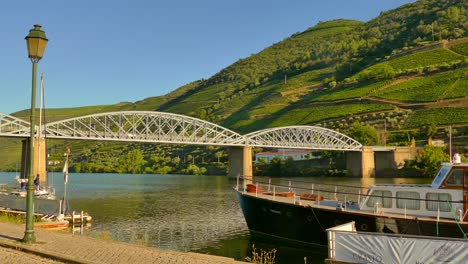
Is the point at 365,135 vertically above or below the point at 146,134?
above

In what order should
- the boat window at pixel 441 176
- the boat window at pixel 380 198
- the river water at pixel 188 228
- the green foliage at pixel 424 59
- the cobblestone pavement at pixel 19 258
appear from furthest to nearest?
→ the green foliage at pixel 424 59
the river water at pixel 188 228
the boat window at pixel 380 198
the boat window at pixel 441 176
the cobblestone pavement at pixel 19 258

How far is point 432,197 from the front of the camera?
20.1 m

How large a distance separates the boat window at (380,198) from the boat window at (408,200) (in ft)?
1.42

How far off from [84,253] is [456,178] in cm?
1566

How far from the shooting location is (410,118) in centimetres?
12250

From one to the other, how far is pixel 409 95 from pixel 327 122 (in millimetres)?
27724

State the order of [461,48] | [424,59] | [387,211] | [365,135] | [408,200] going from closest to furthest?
[408,200] → [387,211] → [365,135] → [461,48] → [424,59]

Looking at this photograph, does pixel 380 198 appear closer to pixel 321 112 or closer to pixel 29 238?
pixel 29 238

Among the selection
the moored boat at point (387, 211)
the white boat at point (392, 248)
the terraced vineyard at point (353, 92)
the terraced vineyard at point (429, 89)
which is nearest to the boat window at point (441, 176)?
the moored boat at point (387, 211)

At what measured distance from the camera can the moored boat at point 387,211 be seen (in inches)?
757

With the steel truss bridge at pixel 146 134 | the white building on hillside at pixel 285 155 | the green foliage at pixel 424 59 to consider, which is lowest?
the white building on hillside at pixel 285 155

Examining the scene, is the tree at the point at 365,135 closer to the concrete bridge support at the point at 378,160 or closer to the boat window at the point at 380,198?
the concrete bridge support at the point at 378,160

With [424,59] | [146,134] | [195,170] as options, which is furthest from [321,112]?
[146,134]

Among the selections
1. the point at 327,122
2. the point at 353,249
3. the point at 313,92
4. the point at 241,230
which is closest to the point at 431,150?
the point at 327,122
